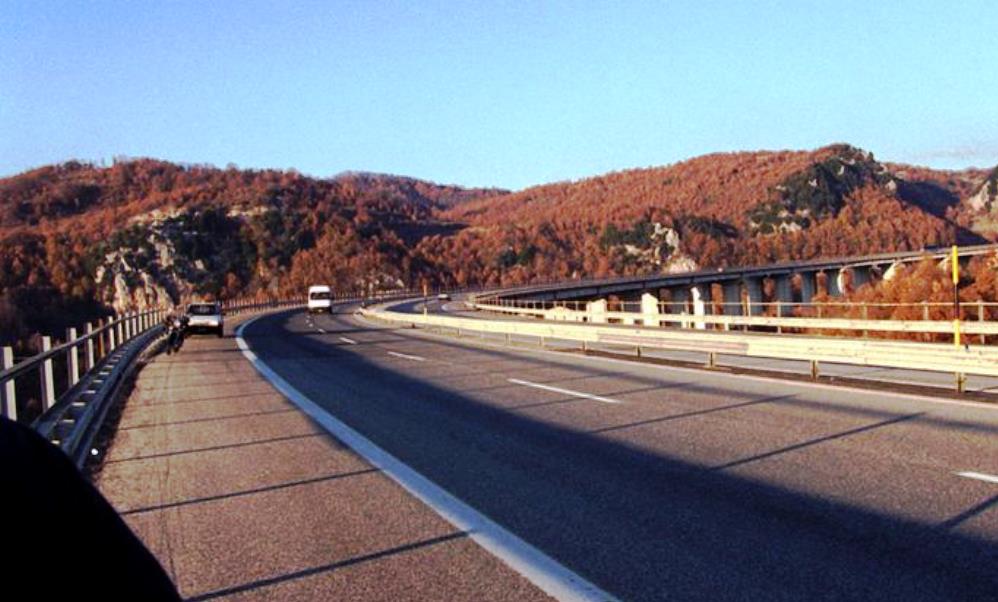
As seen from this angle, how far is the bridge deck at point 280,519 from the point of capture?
5703mm

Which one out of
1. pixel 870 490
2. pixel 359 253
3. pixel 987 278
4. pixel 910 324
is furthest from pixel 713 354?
pixel 359 253

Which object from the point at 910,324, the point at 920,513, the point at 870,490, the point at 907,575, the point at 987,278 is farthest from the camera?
the point at 987,278

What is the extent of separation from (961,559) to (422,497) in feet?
13.8

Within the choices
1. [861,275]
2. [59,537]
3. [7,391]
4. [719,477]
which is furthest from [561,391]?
[861,275]

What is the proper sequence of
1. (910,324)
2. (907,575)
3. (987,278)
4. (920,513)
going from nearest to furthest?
(907,575) → (920,513) → (910,324) → (987,278)

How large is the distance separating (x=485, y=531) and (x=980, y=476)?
446 centimetres

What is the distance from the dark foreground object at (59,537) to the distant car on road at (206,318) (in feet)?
122

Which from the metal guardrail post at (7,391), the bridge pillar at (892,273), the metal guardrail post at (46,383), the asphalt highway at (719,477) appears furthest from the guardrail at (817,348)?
the bridge pillar at (892,273)

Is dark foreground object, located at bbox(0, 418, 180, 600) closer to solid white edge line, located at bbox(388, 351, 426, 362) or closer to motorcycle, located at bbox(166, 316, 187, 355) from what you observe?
solid white edge line, located at bbox(388, 351, 426, 362)

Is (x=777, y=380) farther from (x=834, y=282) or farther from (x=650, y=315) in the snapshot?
(x=834, y=282)

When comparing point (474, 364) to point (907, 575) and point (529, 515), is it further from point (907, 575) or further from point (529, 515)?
point (907, 575)

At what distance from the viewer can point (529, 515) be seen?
719cm

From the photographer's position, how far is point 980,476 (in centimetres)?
796

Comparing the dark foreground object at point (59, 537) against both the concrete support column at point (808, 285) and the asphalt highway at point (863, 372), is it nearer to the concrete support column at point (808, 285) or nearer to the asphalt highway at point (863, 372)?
the asphalt highway at point (863, 372)
